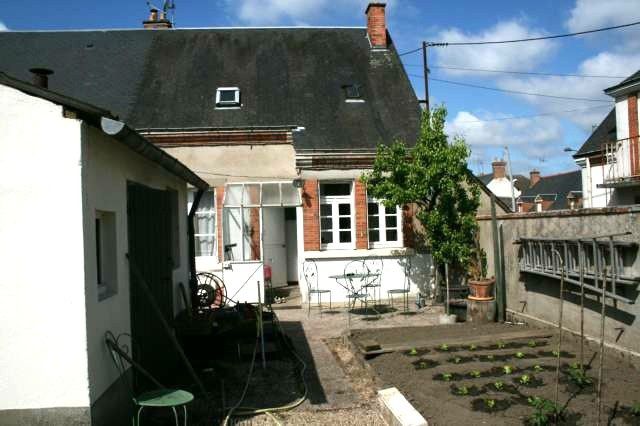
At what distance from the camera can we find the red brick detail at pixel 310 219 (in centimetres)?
1319

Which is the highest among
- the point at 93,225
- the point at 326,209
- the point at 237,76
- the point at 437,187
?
the point at 237,76

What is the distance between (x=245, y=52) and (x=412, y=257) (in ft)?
27.5

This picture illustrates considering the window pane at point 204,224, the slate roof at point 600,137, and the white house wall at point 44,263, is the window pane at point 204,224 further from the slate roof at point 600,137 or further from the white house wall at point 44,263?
the slate roof at point 600,137

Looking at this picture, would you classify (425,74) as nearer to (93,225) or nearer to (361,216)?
(361,216)

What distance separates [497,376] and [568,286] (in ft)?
7.58

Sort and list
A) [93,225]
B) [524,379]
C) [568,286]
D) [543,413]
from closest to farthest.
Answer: [93,225] < [543,413] < [524,379] < [568,286]

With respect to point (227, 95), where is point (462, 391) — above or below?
below

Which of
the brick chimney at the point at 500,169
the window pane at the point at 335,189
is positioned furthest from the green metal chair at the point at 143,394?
the brick chimney at the point at 500,169

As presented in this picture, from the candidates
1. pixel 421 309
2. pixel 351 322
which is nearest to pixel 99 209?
pixel 351 322

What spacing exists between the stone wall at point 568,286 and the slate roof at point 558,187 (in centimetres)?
2664

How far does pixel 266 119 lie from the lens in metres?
14.6

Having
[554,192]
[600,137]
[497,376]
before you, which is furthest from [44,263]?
[554,192]

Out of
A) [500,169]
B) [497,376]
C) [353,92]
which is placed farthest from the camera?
[500,169]

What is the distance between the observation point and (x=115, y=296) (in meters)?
5.21
